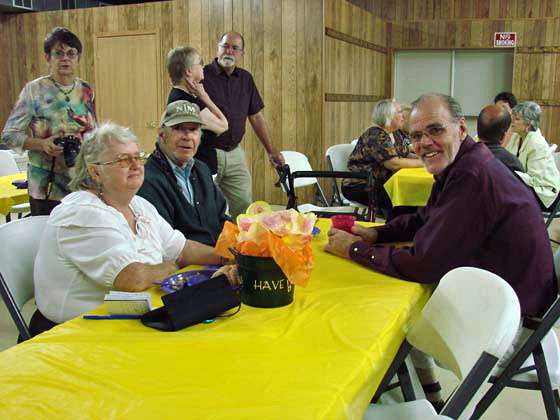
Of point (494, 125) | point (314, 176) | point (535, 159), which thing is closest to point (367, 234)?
point (314, 176)

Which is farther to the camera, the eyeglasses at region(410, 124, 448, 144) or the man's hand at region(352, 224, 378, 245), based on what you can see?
the man's hand at region(352, 224, 378, 245)

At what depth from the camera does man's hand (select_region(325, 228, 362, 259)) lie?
2115mm

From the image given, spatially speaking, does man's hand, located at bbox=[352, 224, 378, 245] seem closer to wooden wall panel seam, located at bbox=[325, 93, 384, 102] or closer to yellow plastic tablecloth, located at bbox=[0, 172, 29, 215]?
yellow plastic tablecloth, located at bbox=[0, 172, 29, 215]

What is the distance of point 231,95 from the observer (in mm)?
4086

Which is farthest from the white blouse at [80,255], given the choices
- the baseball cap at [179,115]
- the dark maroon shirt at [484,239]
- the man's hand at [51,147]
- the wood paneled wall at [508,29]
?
the wood paneled wall at [508,29]

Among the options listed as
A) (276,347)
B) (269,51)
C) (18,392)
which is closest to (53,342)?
(18,392)

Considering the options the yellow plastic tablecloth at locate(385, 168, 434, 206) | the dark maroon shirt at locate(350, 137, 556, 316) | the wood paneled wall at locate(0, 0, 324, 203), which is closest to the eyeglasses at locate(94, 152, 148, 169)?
the dark maroon shirt at locate(350, 137, 556, 316)

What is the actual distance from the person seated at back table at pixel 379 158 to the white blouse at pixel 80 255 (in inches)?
124

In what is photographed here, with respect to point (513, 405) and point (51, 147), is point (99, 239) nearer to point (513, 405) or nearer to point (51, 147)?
point (51, 147)

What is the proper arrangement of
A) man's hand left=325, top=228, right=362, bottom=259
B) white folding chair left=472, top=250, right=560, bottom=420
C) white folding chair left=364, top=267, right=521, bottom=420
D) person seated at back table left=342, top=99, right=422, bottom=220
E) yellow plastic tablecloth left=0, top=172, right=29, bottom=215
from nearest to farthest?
1. white folding chair left=364, top=267, right=521, bottom=420
2. white folding chair left=472, top=250, right=560, bottom=420
3. man's hand left=325, top=228, right=362, bottom=259
4. yellow plastic tablecloth left=0, top=172, right=29, bottom=215
5. person seated at back table left=342, top=99, right=422, bottom=220

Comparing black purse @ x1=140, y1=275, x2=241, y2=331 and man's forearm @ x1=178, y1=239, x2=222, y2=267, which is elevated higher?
black purse @ x1=140, y1=275, x2=241, y2=331

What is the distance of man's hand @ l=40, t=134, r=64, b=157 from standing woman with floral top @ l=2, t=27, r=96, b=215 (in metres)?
0.02

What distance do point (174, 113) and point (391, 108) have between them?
2.63 metres

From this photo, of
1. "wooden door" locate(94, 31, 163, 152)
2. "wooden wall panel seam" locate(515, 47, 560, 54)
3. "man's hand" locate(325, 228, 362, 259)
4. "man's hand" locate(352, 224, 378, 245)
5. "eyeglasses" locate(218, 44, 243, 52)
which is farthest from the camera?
"wooden wall panel seam" locate(515, 47, 560, 54)
